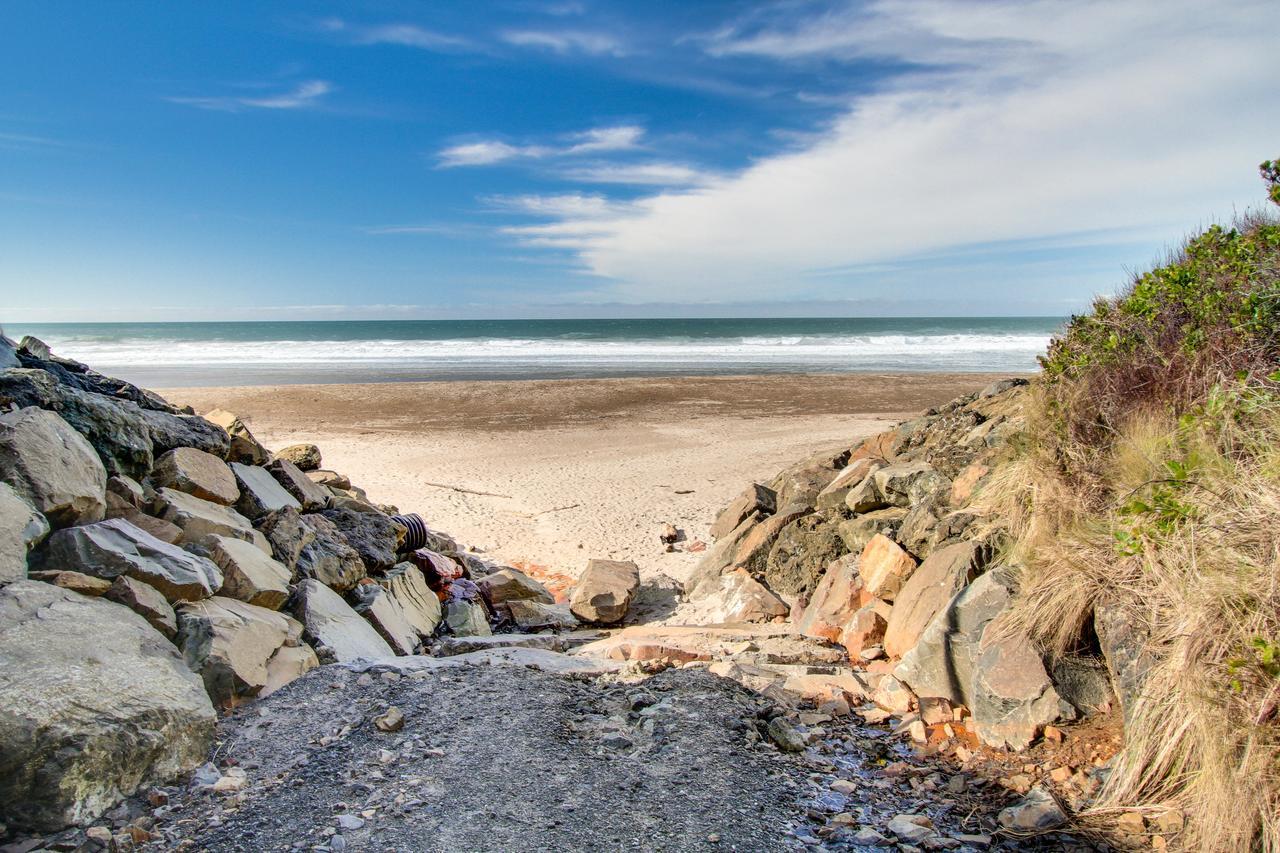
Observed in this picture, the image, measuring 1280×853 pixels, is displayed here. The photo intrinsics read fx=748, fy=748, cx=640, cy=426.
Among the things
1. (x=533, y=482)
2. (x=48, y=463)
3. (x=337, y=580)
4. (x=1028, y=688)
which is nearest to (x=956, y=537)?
(x=1028, y=688)

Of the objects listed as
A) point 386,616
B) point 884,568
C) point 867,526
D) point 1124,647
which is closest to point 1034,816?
point 1124,647

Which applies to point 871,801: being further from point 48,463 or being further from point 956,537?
point 48,463

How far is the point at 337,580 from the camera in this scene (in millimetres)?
5523

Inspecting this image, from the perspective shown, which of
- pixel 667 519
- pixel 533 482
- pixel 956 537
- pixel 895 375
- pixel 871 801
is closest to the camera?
pixel 871 801

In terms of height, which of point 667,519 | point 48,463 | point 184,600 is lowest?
point 667,519

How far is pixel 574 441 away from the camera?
51.5 ft

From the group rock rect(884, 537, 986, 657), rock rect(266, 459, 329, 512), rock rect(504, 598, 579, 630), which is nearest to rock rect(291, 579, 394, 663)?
rock rect(266, 459, 329, 512)

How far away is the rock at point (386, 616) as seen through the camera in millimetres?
5375

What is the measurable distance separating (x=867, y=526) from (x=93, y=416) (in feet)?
19.4

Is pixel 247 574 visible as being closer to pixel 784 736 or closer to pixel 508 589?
pixel 508 589

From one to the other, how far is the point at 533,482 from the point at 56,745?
365 inches

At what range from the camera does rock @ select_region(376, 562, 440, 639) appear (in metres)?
5.94

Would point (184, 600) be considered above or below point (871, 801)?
above

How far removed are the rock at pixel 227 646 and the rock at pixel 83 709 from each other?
0.15 m
